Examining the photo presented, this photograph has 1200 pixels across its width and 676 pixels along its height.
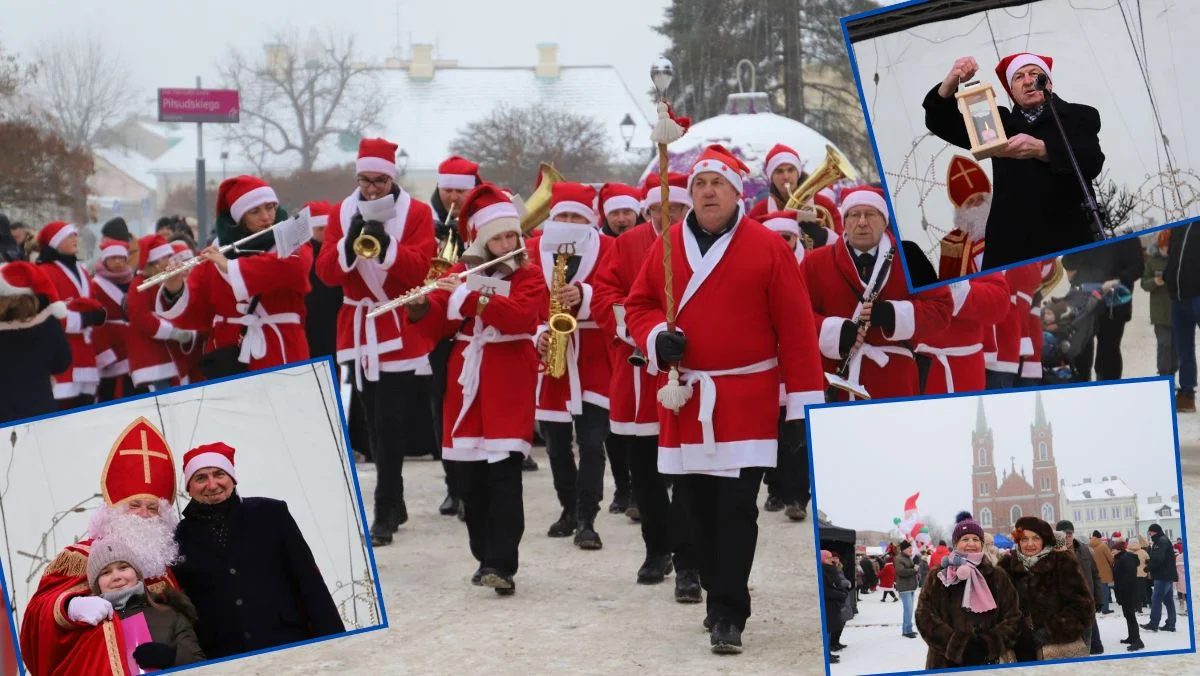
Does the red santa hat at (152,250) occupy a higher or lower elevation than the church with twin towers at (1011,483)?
higher

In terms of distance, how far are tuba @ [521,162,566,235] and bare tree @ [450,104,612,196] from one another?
947 inches

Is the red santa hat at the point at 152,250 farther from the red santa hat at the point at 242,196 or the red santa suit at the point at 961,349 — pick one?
the red santa suit at the point at 961,349

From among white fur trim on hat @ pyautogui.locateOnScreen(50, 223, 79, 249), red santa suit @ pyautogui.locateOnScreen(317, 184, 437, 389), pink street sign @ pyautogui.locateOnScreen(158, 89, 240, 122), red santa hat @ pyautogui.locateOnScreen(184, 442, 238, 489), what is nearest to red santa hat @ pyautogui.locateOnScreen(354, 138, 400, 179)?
red santa suit @ pyautogui.locateOnScreen(317, 184, 437, 389)

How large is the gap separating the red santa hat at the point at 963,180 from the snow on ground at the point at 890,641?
137 cm

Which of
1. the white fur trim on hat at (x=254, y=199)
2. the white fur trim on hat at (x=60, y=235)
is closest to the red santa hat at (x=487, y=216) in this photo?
the white fur trim on hat at (x=254, y=199)

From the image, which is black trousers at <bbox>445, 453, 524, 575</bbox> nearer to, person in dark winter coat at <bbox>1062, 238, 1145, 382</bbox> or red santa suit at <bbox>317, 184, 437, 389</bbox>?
red santa suit at <bbox>317, 184, 437, 389</bbox>

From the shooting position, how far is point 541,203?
11.8 meters

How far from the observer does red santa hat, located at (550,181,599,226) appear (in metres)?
9.85

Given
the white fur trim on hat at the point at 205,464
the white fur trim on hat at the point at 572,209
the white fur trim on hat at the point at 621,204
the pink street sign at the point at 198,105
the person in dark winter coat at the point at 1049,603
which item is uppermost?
the pink street sign at the point at 198,105

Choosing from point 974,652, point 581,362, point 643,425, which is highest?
point 581,362

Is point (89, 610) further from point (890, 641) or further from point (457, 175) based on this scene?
point (457, 175)

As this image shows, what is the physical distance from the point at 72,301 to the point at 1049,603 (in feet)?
31.6

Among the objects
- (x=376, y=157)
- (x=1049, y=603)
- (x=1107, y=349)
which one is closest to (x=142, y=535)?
(x=1049, y=603)

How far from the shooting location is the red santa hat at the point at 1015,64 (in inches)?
232
